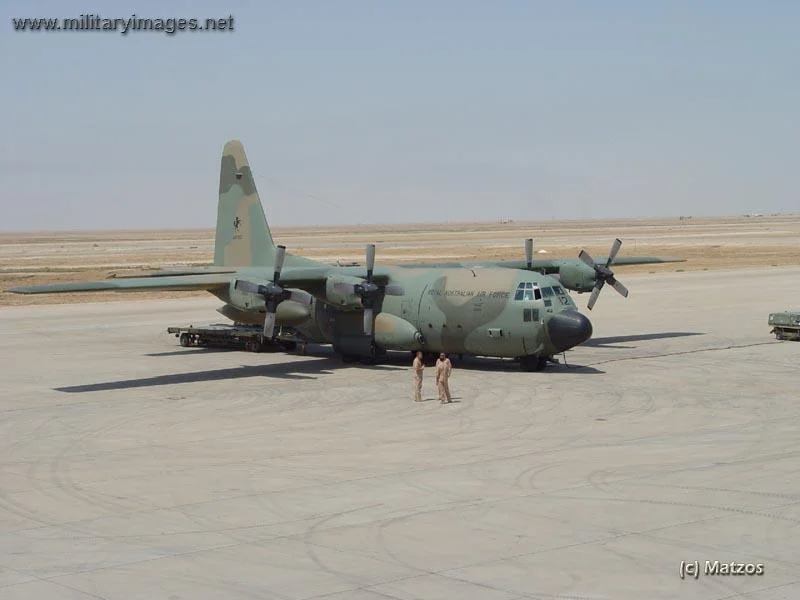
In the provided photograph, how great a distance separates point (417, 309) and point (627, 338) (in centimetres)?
1291

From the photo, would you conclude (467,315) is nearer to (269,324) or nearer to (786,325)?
(269,324)

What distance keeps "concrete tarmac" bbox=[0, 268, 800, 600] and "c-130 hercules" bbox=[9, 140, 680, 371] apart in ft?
3.85

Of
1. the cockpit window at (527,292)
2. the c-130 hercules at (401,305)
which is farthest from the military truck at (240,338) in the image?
the cockpit window at (527,292)

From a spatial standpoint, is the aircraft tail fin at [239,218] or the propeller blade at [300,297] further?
the aircraft tail fin at [239,218]

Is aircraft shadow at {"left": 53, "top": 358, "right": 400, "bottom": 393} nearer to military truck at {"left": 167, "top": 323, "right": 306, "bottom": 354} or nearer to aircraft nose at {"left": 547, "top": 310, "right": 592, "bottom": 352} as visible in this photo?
military truck at {"left": 167, "top": 323, "right": 306, "bottom": 354}

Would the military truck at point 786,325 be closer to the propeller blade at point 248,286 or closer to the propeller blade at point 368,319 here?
the propeller blade at point 368,319

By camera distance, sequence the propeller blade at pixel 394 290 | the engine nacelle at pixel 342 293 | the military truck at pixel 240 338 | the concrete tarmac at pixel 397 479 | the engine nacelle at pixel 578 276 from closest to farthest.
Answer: the concrete tarmac at pixel 397 479
the engine nacelle at pixel 342 293
the propeller blade at pixel 394 290
the military truck at pixel 240 338
the engine nacelle at pixel 578 276

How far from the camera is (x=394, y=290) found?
135 ft

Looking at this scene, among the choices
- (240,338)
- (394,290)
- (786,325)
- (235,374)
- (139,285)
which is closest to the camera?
(139,285)

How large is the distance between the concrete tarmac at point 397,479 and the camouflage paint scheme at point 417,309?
1.20 m

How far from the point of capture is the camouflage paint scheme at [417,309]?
123 feet

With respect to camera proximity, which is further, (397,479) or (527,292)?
(527,292)

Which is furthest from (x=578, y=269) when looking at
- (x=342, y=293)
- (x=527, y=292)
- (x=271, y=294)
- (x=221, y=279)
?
(x=221, y=279)

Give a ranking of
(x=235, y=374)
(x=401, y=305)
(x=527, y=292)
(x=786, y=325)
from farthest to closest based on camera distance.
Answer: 1. (x=786, y=325)
2. (x=401, y=305)
3. (x=235, y=374)
4. (x=527, y=292)
